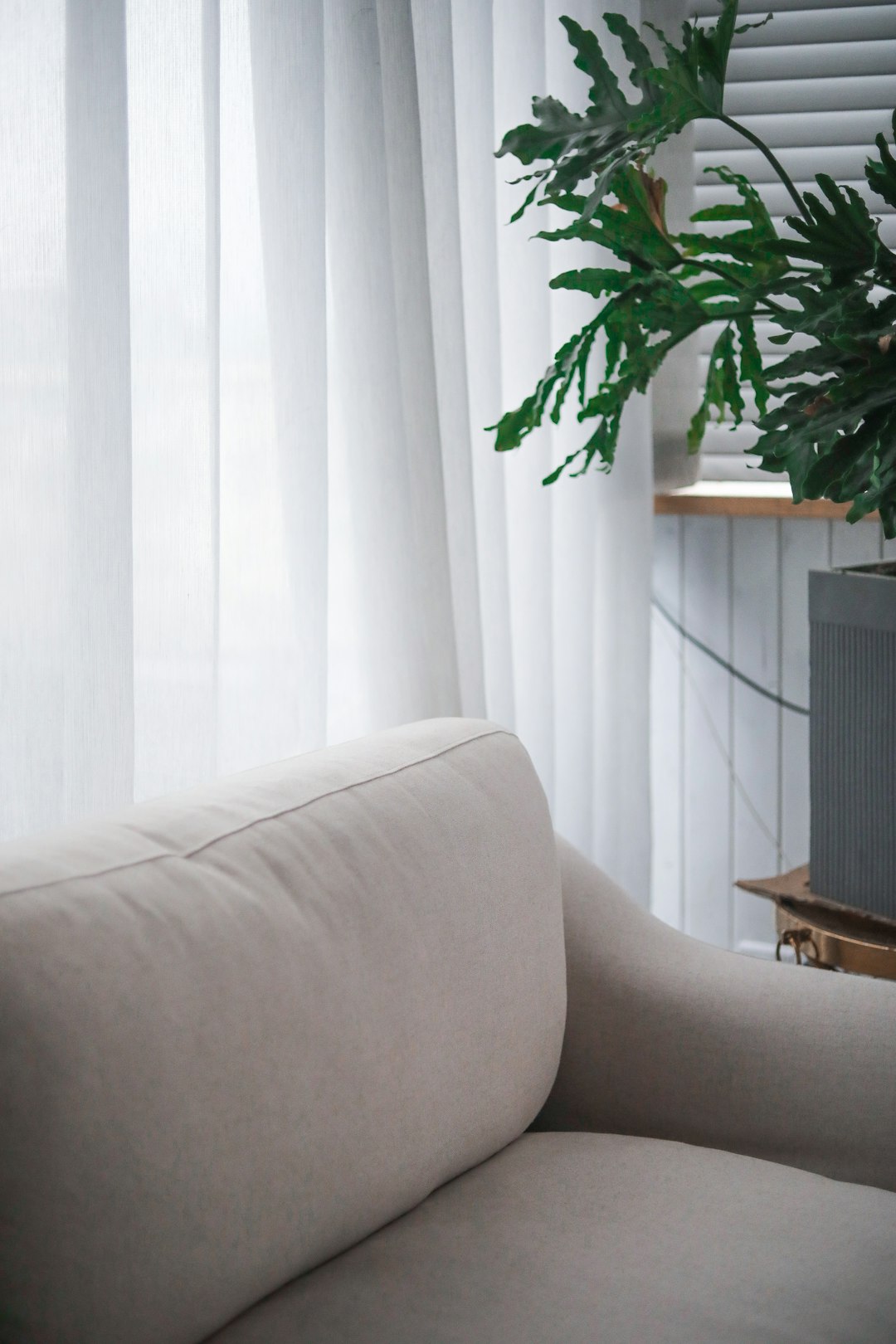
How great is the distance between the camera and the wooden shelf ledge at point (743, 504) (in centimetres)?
205

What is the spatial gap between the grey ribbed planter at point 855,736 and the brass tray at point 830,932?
20 mm

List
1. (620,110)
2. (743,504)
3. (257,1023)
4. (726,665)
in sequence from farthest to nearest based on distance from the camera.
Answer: (726,665)
(743,504)
(620,110)
(257,1023)

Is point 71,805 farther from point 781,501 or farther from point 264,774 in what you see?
point 781,501

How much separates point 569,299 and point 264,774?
1.07 meters

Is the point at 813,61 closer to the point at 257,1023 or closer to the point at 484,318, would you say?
the point at 484,318

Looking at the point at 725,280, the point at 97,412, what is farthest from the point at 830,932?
the point at 97,412

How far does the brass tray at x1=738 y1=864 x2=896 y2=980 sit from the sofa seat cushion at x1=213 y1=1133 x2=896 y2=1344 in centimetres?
38

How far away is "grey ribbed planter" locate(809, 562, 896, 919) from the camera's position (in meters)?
1.36

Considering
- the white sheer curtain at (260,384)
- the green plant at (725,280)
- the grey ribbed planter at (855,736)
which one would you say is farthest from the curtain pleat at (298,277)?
the grey ribbed planter at (855,736)

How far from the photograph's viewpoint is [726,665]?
223 centimetres

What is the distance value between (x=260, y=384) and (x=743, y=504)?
1.07 metres

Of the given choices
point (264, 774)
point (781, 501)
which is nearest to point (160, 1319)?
point (264, 774)

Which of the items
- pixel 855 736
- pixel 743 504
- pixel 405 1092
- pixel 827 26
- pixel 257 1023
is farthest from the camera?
pixel 743 504

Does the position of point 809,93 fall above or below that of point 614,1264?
above
